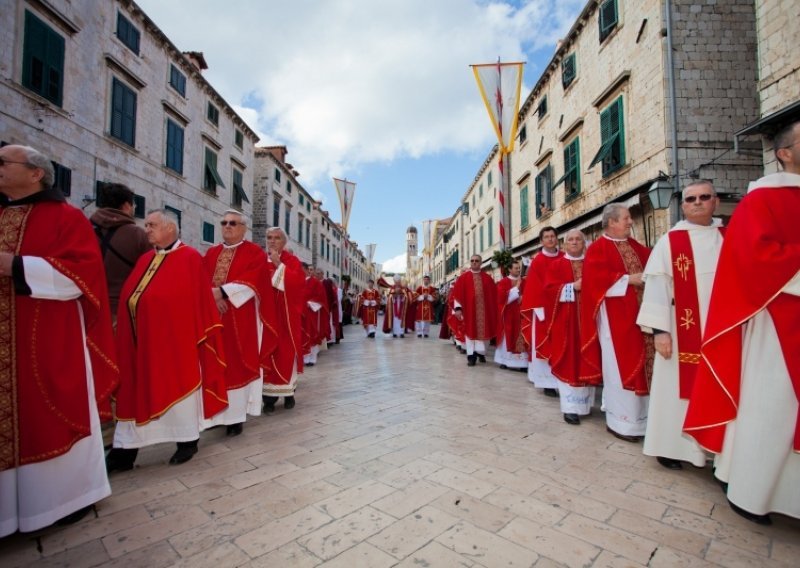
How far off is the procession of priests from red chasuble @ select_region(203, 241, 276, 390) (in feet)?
0.05

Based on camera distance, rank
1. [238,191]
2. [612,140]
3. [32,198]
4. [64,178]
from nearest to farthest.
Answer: [32,198] < [64,178] < [612,140] < [238,191]

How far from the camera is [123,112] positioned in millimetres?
12633

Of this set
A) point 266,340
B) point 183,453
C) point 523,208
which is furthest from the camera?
point 523,208

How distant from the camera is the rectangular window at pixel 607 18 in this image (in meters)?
10.9

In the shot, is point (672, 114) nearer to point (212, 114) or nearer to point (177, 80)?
point (177, 80)

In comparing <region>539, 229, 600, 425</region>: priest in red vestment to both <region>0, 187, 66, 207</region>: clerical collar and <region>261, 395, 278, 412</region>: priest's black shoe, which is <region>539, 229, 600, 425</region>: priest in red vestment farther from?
<region>0, 187, 66, 207</region>: clerical collar

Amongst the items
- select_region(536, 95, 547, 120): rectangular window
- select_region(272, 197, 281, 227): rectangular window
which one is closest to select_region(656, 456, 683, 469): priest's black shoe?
select_region(536, 95, 547, 120): rectangular window

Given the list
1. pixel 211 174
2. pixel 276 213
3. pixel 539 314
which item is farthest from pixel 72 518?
pixel 276 213

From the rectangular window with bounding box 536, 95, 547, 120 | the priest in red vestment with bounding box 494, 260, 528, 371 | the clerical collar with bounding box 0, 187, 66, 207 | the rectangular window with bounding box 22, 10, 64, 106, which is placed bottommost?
the priest in red vestment with bounding box 494, 260, 528, 371

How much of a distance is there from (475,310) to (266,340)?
478 centimetres

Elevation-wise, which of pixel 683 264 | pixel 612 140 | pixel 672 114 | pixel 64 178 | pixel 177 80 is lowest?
pixel 683 264

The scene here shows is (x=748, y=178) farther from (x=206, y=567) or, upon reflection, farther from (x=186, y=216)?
(x=186, y=216)

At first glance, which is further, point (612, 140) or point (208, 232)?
point (208, 232)

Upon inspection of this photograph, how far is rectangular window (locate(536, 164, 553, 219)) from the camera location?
15.5 metres
